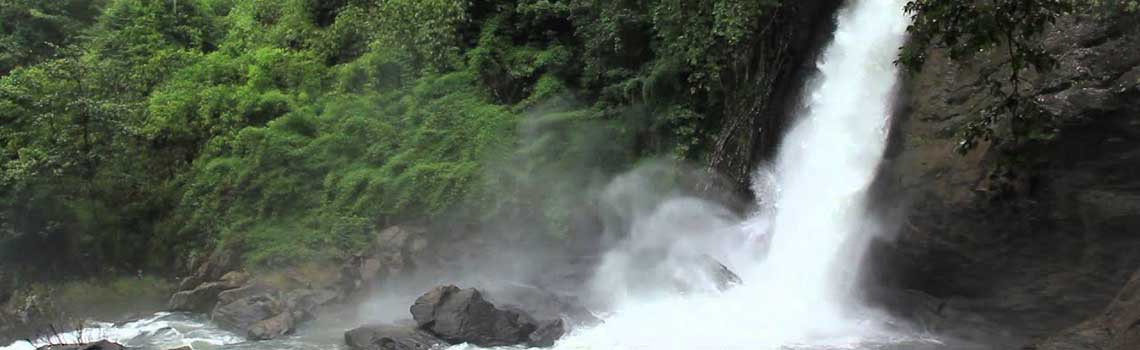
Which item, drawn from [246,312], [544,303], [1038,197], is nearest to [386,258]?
[246,312]

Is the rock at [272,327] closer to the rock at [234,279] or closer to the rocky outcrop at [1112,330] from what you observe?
the rock at [234,279]

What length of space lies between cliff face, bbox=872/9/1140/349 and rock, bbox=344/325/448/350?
6.14 m

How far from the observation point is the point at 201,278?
1630 centimetres

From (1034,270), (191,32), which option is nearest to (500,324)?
(1034,270)

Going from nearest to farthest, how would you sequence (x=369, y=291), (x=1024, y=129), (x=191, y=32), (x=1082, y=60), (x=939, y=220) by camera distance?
(x=1024, y=129), (x=1082, y=60), (x=939, y=220), (x=369, y=291), (x=191, y=32)

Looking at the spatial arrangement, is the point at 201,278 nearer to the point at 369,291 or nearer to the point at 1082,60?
the point at 369,291

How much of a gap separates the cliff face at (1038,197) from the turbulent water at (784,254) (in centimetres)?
83

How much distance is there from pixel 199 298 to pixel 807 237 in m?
9.75

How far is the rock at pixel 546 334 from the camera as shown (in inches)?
478

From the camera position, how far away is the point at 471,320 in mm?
12242

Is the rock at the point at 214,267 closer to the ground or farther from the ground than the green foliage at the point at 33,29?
closer to the ground

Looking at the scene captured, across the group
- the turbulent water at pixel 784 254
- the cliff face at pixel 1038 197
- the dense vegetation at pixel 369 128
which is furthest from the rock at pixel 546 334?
the cliff face at pixel 1038 197

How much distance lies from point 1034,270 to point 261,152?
1332 cm

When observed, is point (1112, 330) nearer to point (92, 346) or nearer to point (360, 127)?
point (92, 346)
